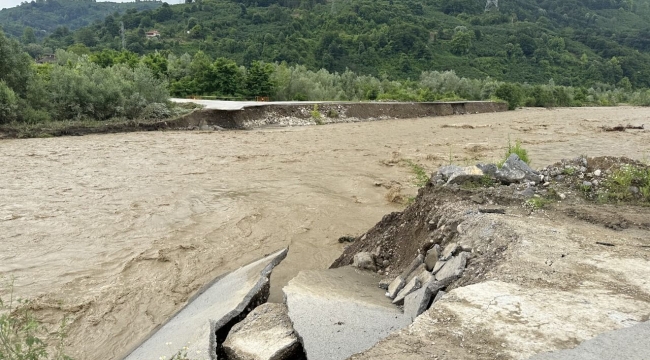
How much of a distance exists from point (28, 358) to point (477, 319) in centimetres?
276

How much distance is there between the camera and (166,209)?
8.36 m

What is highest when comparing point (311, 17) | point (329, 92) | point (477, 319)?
point (311, 17)

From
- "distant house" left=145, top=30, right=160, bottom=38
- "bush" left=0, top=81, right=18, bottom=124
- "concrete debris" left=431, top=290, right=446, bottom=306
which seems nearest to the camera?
→ "concrete debris" left=431, top=290, right=446, bottom=306

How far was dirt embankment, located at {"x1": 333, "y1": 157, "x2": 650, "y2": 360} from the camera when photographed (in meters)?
2.68

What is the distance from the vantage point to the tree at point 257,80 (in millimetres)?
30453

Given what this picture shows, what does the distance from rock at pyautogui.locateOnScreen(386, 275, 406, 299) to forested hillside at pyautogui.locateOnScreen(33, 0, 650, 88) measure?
46819 mm

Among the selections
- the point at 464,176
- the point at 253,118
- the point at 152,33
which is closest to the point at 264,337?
the point at 464,176

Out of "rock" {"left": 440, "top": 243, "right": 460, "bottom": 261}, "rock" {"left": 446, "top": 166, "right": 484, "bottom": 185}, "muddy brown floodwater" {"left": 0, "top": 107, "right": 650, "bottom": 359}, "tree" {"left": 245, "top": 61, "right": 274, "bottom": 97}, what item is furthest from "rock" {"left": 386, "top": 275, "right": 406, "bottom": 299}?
"tree" {"left": 245, "top": 61, "right": 274, "bottom": 97}

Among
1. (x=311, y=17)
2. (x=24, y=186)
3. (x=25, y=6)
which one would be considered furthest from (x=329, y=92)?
(x=25, y=6)

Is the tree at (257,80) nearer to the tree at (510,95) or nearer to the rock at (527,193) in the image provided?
the tree at (510,95)

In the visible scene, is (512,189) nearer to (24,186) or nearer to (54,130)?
(24,186)

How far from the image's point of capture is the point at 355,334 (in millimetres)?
3262

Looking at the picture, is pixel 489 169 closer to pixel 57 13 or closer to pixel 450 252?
pixel 450 252

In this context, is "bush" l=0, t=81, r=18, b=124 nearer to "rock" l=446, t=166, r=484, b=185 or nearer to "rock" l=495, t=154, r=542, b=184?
"rock" l=446, t=166, r=484, b=185
